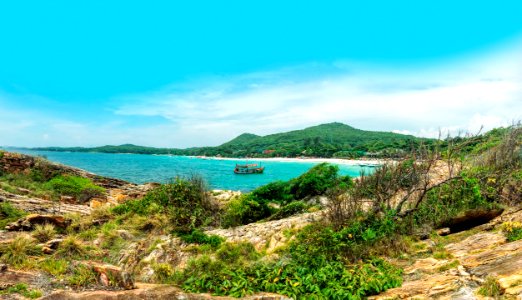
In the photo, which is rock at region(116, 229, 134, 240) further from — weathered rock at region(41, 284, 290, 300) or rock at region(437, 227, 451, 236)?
rock at region(437, 227, 451, 236)

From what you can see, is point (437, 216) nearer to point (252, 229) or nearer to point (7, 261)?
point (252, 229)

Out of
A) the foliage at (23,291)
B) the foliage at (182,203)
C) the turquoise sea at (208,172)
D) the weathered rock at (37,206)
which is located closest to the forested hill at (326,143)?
the turquoise sea at (208,172)

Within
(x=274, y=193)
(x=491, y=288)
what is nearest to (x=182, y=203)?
(x=274, y=193)

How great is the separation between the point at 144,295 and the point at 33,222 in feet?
24.8

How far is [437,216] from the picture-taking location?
29.0 feet

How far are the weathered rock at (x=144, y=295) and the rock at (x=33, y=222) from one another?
20.8 feet

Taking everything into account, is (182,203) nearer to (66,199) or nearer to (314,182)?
(314,182)

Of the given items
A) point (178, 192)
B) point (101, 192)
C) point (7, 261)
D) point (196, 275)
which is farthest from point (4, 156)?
point (196, 275)

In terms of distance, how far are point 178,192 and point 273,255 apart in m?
6.53

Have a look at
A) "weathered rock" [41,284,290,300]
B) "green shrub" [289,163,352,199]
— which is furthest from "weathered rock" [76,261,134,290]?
"green shrub" [289,163,352,199]

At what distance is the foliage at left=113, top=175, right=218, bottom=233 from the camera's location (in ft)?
39.3

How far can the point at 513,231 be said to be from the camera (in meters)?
6.71

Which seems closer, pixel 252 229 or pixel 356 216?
pixel 356 216

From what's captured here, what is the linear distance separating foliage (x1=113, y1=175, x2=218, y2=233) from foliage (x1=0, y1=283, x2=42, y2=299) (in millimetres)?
6258
